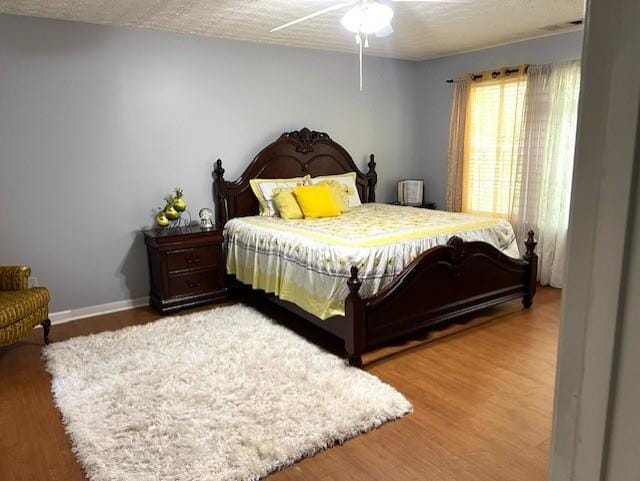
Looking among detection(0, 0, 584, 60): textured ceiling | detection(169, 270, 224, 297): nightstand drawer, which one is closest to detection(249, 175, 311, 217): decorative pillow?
detection(169, 270, 224, 297): nightstand drawer

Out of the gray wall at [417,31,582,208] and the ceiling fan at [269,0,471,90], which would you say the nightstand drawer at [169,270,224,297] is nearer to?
the ceiling fan at [269,0,471,90]

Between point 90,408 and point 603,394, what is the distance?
261cm

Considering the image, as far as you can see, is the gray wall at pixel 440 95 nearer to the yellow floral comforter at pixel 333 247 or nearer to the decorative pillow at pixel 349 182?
the decorative pillow at pixel 349 182

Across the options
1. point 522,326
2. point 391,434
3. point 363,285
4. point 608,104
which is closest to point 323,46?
point 363,285

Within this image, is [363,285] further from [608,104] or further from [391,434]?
[608,104]

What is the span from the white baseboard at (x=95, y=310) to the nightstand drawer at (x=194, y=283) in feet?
1.53

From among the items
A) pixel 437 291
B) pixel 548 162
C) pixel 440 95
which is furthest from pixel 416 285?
pixel 440 95

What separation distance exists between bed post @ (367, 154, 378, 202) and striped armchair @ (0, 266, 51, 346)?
3.47 meters

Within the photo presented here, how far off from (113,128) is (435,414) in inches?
132

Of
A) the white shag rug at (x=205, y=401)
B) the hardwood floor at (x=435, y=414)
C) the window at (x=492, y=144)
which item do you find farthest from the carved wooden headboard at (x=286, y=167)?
the hardwood floor at (x=435, y=414)

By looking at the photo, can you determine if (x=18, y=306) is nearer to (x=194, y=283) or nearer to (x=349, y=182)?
(x=194, y=283)

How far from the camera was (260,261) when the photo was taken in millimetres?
3814

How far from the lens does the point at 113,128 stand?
3.90 meters

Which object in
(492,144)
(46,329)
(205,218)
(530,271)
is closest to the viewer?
(46,329)
